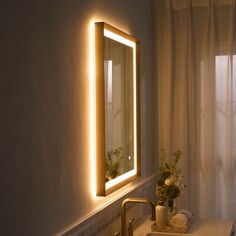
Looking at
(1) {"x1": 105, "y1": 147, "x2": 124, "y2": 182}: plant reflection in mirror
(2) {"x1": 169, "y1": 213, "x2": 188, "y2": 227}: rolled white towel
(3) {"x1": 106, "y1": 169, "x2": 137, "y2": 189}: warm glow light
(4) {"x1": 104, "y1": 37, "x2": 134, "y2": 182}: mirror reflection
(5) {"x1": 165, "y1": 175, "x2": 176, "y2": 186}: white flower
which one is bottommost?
(2) {"x1": 169, "y1": 213, "x2": 188, "y2": 227}: rolled white towel

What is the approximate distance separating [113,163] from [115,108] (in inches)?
12.0

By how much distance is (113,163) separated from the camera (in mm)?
2385

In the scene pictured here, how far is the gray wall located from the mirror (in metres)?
0.07

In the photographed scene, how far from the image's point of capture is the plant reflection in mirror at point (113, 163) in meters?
2.29

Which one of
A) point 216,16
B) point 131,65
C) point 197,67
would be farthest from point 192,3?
point 131,65

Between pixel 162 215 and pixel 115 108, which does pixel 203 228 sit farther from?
pixel 115 108

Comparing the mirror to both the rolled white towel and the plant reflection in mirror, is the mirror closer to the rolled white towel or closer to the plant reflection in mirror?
the plant reflection in mirror

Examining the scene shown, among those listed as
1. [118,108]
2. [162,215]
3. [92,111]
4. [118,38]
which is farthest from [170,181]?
[118,38]

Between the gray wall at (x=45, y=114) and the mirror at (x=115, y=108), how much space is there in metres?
0.07

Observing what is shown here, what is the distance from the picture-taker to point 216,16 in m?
3.27

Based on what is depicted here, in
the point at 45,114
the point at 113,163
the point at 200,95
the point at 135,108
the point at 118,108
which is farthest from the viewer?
the point at 200,95

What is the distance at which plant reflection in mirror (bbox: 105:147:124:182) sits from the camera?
229 cm

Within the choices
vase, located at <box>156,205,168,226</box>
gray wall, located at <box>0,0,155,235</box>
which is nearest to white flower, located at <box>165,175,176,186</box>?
vase, located at <box>156,205,168,226</box>

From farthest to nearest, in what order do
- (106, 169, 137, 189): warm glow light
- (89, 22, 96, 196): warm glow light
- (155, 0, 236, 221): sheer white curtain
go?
(155, 0, 236, 221): sheer white curtain → (106, 169, 137, 189): warm glow light → (89, 22, 96, 196): warm glow light
